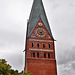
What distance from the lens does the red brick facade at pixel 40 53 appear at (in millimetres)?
37844

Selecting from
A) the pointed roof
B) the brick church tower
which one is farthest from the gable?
the pointed roof

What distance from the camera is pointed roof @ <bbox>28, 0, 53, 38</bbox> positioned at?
42319mm

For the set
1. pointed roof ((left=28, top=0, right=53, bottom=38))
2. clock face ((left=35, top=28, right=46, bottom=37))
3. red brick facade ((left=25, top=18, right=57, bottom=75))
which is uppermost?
pointed roof ((left=28, top=0, right=53, bottom=38))

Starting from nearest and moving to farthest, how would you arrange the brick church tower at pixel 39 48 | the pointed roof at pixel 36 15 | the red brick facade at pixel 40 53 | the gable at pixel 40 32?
1. the red brick facade at pixel 40 53
2. the brick church tower at pixel 39 48
3. the gable at pixel 40 32
4. the pointed roof at pixel 36 15

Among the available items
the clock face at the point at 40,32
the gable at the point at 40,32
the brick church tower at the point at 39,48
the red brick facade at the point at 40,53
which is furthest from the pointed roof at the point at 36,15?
the clock face at the point at 40,32

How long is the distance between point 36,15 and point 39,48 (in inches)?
355

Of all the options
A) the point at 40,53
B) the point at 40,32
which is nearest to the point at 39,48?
the point at 40,53

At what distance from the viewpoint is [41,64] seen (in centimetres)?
3831

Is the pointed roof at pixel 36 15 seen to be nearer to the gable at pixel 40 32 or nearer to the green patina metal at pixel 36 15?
the green patina metal at pixel 36 15

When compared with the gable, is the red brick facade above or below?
below

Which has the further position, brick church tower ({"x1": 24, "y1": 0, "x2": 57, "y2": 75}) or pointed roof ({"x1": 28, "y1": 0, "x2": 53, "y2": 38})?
pointed roof ({"x1": 28, "y1": 0, "x2": 53, "y2": 38})

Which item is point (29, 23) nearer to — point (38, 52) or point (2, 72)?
point (38, 52)

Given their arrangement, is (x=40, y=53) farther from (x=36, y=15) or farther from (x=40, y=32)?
(x=36, y=15)

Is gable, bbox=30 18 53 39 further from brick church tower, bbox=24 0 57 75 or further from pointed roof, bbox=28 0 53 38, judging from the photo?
pointed roof, bbox=28 0 53 38
